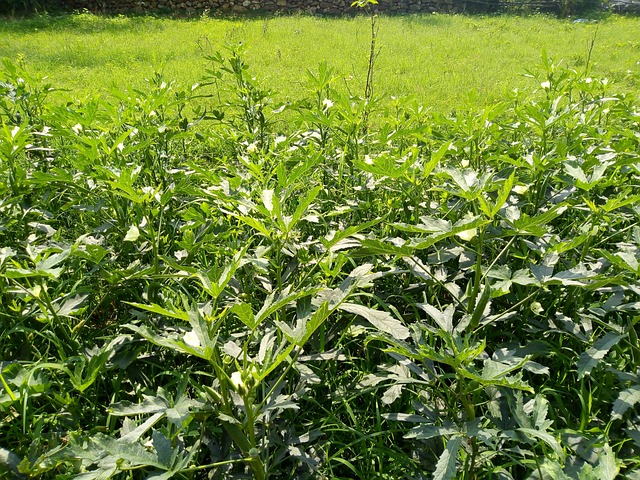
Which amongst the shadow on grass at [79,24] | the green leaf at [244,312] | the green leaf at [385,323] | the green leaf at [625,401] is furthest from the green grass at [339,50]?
the green leaf at [244,312]

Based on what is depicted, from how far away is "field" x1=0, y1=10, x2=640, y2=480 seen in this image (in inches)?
45.3

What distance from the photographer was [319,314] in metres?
1.03

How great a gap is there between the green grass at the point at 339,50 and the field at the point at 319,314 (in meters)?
3.03

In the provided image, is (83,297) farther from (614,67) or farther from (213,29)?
(213,29)

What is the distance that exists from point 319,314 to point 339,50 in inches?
327

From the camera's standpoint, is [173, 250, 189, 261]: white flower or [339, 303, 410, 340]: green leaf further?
[173, 250, 189, 261]: white flower

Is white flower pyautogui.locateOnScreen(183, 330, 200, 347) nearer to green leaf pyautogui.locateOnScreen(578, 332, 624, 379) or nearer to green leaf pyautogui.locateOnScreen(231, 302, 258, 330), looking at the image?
green leaf pyautogui.locateOnScreen(231, 302, 258, 330)

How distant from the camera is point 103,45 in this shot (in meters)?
9.20

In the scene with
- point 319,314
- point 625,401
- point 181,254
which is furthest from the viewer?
point 181,254

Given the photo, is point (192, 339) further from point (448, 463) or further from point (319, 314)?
point (448, 463)

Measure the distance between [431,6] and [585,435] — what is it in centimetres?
1678

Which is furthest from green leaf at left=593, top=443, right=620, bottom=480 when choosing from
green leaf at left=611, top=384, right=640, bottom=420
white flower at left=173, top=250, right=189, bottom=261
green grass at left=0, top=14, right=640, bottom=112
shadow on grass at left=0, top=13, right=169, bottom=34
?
shadow on grass at left=0, top=13, right=169, bottom=34

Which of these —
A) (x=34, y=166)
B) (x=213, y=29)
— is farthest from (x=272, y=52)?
(x=34, y=166)

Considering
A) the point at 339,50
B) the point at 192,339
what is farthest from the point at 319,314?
the point at 339,50
